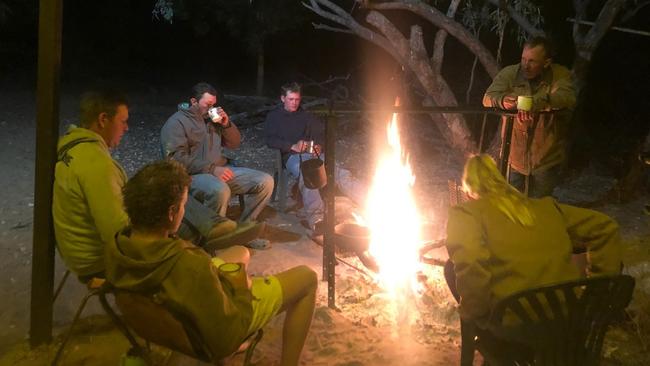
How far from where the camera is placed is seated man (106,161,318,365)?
7.59 feet

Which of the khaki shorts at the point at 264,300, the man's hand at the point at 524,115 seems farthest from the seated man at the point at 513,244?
the man's hand at the point at 524,115

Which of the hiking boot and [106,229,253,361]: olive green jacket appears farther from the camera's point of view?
the hiking boot

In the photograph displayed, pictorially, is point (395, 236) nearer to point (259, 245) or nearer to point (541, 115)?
point (259, 245)

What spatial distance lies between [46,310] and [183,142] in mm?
2202

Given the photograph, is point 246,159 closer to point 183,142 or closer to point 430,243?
point 183,142

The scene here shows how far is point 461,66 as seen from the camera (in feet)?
47.8

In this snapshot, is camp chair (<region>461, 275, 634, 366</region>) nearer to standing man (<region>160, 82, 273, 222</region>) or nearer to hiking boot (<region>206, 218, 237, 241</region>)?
hiking boot (<region>206, 218, 237, 241</region>)

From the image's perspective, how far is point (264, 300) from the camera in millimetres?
2766

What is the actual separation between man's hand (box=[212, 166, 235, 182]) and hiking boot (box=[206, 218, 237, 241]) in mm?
1204

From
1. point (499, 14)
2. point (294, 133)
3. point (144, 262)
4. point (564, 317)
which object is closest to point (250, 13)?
point (499, 14)

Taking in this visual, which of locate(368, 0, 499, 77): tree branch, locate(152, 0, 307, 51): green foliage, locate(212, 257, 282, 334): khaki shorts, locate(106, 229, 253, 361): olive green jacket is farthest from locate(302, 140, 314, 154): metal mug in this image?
locate(152, 0, 307, 51): green foliage

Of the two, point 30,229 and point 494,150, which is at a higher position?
point 494,150

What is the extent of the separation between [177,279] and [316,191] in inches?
153

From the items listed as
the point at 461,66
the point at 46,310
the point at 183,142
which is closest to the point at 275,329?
the point at 46,310
